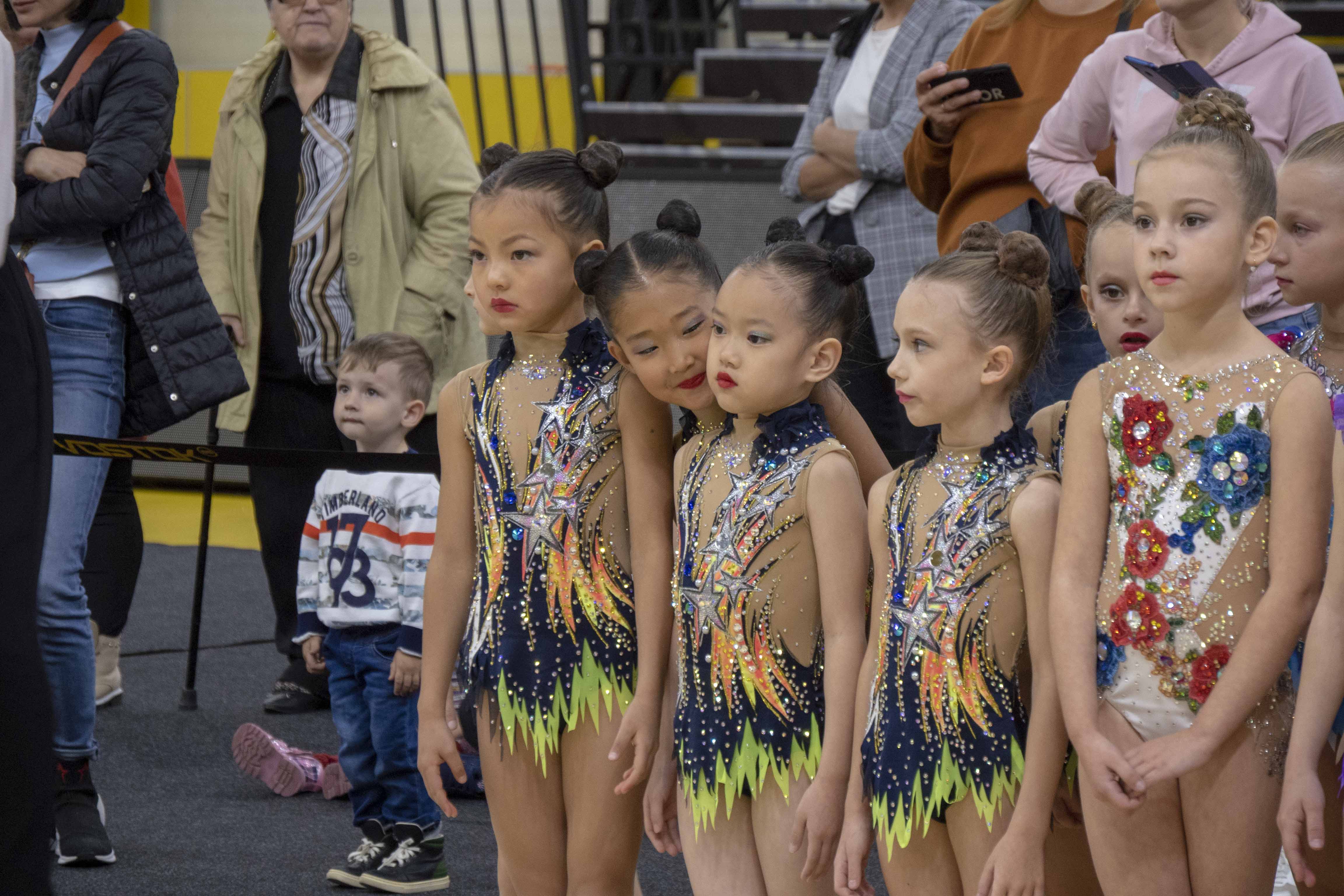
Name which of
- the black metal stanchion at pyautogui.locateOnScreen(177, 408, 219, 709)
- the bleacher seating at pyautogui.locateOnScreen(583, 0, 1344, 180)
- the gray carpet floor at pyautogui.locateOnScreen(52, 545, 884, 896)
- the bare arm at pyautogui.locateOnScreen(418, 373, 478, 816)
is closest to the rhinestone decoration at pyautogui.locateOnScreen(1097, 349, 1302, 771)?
the bare arm at pyautogui.locateOnScreen(418, 373, 478, 816)

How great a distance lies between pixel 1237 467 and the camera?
160cm

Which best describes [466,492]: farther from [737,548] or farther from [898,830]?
[898,830]

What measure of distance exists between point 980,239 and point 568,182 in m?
0.58

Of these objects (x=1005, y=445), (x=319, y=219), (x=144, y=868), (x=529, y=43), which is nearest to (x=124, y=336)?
(x=319, y=219)

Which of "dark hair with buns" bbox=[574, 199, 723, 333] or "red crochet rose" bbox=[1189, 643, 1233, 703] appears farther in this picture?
"dark hair with buns" bbox=[574, 199, 723, 333]

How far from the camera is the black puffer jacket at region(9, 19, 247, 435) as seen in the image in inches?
111

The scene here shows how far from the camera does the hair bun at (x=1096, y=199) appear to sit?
6.86 ft

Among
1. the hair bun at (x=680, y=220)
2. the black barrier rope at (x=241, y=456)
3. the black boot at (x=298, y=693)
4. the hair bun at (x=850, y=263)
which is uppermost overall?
the hair bun at (x=680, y=220)

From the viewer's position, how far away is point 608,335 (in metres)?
2.04

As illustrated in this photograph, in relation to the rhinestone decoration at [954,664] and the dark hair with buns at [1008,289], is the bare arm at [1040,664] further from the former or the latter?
the dark hair with buns at [1008,289]

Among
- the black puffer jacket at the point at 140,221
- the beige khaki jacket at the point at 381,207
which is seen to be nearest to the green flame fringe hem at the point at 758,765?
the black puffer jacket at the point at 140,221

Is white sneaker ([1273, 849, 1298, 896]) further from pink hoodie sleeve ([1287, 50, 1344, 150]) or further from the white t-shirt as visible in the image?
the white t-shirt

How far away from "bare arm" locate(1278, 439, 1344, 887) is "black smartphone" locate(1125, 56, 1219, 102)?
2.23 ft

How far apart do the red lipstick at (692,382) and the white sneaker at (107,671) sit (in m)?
2.56
